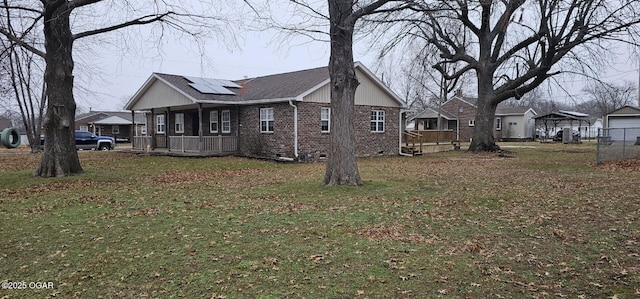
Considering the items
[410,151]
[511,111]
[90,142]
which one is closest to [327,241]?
[410,151]

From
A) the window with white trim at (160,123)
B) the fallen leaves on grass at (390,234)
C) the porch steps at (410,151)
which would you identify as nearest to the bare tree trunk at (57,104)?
the fallen leaves on grass at (390,234)

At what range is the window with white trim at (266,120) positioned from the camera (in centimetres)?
2103

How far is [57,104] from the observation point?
13.4 metres

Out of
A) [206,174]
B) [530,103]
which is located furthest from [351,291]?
[530,103]

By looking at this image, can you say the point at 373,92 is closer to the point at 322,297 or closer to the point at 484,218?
the point at 484,218

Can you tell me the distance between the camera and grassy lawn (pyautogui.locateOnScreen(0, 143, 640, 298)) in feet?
13.8

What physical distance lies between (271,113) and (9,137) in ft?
44.4

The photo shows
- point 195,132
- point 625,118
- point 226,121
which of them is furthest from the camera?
point 625,118

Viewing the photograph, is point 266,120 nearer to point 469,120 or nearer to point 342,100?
point 342,100

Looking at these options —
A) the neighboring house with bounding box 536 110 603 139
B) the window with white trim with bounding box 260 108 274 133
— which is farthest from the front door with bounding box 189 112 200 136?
the neighboring house with bounding box 536 110 603 139

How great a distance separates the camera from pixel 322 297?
3924 mm

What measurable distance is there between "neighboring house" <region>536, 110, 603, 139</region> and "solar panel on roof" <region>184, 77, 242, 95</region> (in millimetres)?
31605

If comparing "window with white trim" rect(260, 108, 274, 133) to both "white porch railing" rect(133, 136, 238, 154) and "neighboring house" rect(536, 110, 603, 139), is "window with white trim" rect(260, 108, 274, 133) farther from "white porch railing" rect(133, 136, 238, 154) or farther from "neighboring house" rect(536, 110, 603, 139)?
"neighboring house" rect(536, 110, 603, 139)

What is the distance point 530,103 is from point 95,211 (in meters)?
89.2
